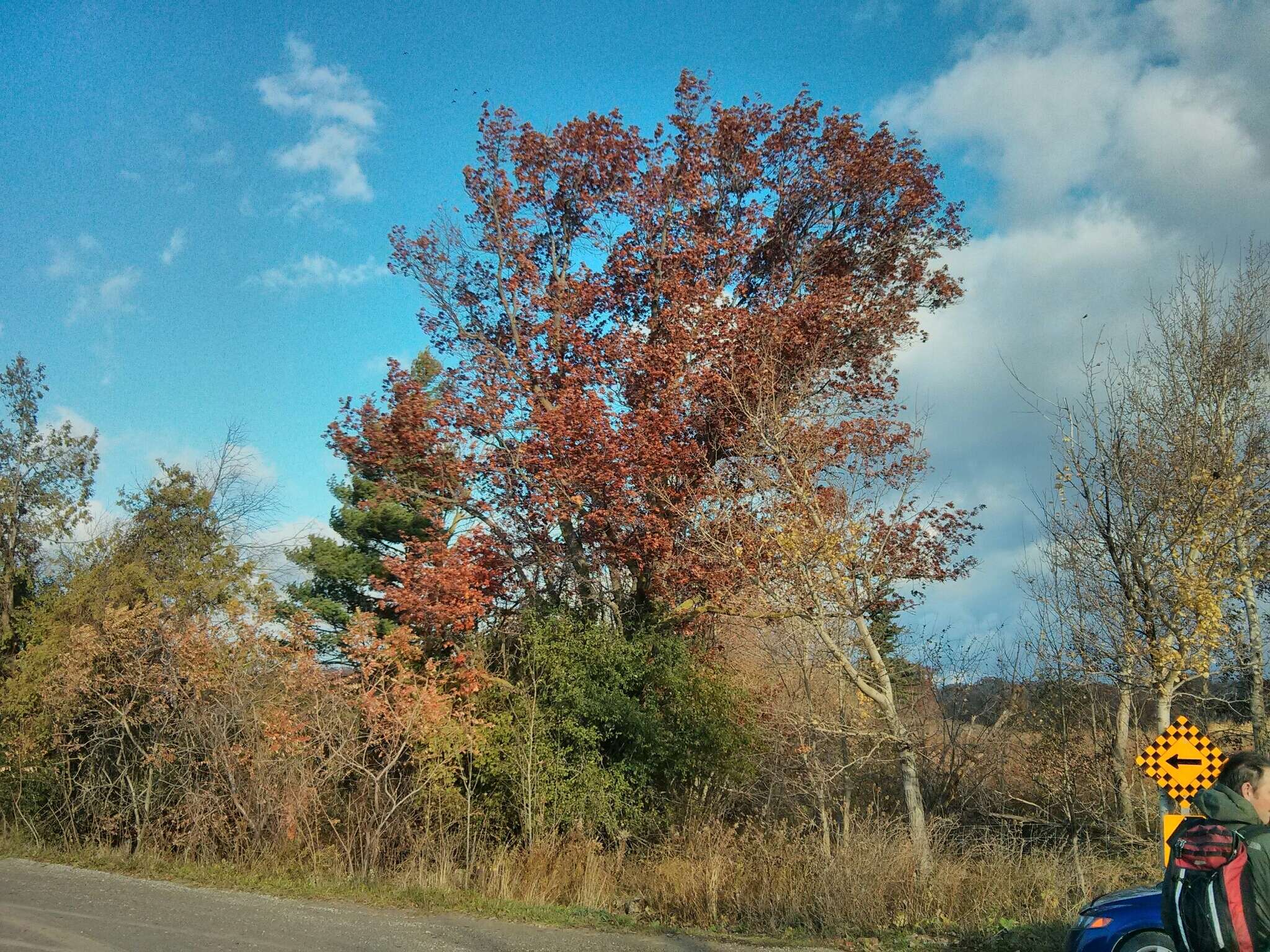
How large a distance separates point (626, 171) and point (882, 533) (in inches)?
400

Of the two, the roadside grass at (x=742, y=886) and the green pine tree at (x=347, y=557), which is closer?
the roadside grass at (x=742, y=886)

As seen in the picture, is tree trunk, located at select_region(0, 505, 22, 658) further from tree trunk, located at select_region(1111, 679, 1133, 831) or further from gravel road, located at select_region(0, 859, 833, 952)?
tree trunk, located at select_region(1111, 679, 1133, 831)

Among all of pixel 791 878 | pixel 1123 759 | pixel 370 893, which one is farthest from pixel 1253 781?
pixel 1123 759

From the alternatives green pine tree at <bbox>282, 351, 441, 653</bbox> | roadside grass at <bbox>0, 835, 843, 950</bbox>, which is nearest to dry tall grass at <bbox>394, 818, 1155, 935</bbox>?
roadside grass at <bbox>0, 835, 843, 950</bbox>

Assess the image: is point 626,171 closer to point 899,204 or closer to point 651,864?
point 899,204

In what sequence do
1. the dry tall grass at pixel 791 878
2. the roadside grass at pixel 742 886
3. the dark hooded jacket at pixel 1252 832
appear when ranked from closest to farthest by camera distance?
the dark hooded jacket at pixel 1252 832
the roadside grass at pixel 742 886
the dry tall grass at pixel 791 878

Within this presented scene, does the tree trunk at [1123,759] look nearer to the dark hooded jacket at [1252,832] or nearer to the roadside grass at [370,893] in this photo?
the roadside grass at [370,893]

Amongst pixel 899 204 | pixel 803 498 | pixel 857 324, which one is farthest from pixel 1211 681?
pixel 899 204

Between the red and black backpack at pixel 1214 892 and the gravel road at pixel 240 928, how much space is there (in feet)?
19.7

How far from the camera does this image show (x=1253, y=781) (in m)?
→ 3.89

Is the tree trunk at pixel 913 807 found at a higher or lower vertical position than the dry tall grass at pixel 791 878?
higher

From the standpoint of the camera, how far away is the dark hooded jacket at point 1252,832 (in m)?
→ 3.55

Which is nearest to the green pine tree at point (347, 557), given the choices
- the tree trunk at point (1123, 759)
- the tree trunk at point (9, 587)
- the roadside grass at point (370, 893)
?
the tree trunk at point (9, 587)

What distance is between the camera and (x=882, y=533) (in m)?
13.5
